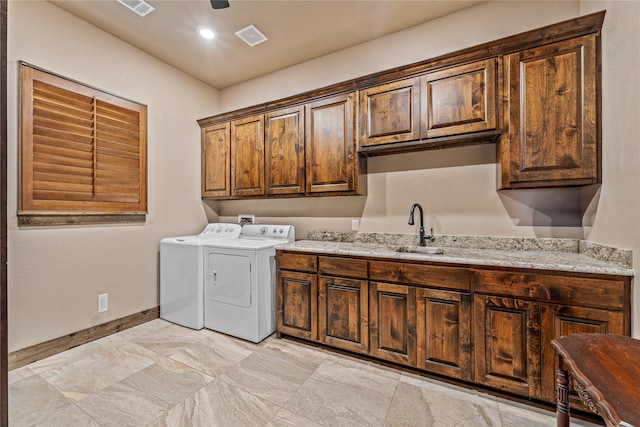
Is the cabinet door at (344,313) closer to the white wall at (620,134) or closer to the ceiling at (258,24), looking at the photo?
the white wall at (620,134)

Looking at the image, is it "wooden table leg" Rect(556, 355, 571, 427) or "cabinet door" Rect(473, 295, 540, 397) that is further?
"cabinet door" Rect(473, 295, 540, 397)

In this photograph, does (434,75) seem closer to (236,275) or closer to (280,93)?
(280,93)

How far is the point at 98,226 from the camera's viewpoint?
2.59 metres

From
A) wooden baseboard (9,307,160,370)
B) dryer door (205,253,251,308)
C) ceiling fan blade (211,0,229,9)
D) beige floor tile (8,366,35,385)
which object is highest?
ceiling fan blade (211,0,229,9)

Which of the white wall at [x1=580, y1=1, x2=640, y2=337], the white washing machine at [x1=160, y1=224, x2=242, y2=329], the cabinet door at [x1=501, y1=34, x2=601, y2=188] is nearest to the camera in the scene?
the white wall at [x1=580, y1=1, x2=640, y2=337]

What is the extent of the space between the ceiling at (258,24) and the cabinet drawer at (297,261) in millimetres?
2056

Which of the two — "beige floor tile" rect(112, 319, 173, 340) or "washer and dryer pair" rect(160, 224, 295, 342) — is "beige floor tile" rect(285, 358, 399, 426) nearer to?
"washer and dryer pair" rect(160, 224, 295, 342)

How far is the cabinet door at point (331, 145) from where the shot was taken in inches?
101

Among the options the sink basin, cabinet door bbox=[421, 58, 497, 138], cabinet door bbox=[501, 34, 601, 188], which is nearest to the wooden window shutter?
the sink basin

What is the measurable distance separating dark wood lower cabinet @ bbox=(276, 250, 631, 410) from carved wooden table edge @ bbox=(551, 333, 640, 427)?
54 centimetres

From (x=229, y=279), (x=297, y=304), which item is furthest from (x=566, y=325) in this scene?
(x=229, y=279)

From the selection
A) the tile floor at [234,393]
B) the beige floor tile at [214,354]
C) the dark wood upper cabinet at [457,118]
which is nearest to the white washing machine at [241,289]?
the beige floor tile at [214,354]

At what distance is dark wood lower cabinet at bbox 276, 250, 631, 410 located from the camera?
1578 mm

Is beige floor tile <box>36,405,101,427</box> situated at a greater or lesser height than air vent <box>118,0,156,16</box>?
lesser
